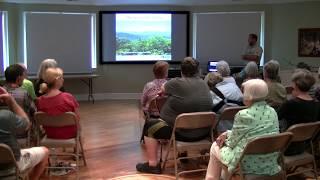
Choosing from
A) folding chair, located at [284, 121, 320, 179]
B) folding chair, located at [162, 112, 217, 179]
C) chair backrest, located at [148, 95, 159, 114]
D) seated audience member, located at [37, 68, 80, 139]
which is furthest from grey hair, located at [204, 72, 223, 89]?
seated audience member, located at [37, 68, 80, 139]

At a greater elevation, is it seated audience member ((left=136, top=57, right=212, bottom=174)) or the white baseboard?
seated audience member ((left=136, top=57, right=212, bottom=174))

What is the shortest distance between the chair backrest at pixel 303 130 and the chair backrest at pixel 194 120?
0.82m

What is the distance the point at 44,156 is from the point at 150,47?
717 cm

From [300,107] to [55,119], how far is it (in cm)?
221

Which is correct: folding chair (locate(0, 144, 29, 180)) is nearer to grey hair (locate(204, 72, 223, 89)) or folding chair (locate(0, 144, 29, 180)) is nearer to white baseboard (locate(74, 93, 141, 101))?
grey hair (locate(204, 72, 223, 89))

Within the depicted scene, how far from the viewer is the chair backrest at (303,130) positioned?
11.3ft

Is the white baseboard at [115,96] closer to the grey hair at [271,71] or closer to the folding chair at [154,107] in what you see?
the folding chair at [154,107]

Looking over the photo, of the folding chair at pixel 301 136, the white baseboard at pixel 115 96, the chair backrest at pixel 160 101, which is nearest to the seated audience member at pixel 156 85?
the chair backrest at pixel 160 101

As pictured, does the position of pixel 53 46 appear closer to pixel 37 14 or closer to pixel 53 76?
pixel 37 14

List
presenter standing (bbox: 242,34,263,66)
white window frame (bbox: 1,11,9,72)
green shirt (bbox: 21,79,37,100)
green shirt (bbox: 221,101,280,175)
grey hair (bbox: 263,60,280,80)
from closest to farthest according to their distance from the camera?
green shirt (bbox: 221,101,280,175) → grey hair (bbox: 263,60,280,80) → green shirt (bbox: 21,79,37,100) → presenter standing (bbox: 242,34,263,66) → white window frame (bbox: 1,11,9,72)

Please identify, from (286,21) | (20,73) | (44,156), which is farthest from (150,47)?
(44,156)

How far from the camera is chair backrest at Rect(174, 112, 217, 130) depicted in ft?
12.9

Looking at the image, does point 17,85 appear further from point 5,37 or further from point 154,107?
point 5,37

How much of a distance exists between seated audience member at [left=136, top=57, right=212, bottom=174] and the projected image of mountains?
6179 mm
